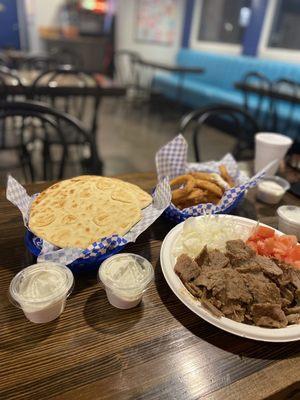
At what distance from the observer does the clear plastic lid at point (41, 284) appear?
26.7 inches

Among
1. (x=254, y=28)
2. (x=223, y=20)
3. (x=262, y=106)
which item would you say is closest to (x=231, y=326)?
(x=262, y=106)

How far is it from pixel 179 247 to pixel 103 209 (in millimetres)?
260

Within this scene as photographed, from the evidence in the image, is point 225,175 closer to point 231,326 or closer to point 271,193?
point 271,193

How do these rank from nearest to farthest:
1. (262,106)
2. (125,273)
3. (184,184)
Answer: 1. (125,273)
2. (184,184)
3. (262,106)

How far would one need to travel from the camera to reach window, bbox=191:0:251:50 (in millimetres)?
6383

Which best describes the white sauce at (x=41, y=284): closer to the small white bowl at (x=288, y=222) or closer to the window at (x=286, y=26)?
the small white bowl at (x=288, y=222)

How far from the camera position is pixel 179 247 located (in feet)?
3.03

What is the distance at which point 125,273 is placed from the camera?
77cm

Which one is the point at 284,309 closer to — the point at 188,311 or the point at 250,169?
the point at 188,311

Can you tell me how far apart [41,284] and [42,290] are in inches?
0.7

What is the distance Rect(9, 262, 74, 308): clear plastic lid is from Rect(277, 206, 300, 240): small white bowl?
752mm

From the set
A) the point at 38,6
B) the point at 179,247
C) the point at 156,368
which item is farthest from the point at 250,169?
the point at 38,6

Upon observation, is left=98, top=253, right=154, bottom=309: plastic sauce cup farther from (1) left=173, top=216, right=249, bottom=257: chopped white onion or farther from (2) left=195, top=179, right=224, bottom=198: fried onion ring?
(2) left=195, top=179, right=224, bottom=198: fried onion ring

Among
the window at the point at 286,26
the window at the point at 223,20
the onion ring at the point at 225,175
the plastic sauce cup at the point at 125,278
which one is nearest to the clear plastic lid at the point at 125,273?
the plastic sauce cup at the point at 125,278
